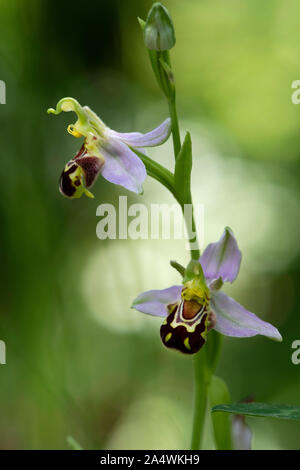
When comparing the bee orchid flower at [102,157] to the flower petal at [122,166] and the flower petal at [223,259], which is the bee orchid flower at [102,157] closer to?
the flower petal at [122,166]

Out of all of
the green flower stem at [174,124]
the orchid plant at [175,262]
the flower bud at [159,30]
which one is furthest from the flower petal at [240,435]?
the flower bud at [159,30]

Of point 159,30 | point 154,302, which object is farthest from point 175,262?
point 159,30

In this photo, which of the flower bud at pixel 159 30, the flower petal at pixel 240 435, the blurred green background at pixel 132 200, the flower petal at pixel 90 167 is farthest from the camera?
the blurred green background at pixel 132 200

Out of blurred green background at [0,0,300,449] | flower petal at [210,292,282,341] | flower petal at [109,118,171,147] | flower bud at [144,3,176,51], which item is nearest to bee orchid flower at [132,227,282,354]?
flower petal at [210,292,282,341]

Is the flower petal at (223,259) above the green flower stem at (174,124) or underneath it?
underneath

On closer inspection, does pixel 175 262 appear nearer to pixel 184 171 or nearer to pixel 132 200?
pixel 184 171

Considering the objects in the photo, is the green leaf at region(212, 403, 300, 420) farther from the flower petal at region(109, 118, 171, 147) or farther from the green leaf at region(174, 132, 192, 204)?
the flower petal at region(109, 118, 171, 147)

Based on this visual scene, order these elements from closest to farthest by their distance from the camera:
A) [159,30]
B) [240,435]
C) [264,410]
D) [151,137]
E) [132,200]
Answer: [264,410]
[159,30]
[151,137]
[240,435]
[132,200]
